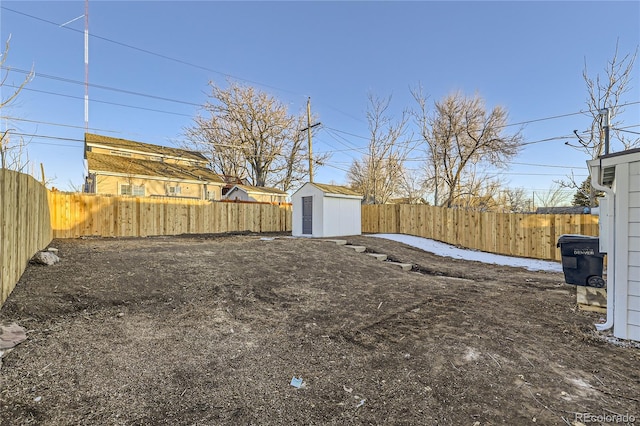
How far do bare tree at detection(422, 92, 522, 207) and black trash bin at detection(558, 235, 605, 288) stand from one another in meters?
13.3

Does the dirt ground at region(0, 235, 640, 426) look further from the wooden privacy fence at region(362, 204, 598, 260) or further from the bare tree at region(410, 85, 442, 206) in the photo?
the bare tree at region(410, 85, 442, 206)

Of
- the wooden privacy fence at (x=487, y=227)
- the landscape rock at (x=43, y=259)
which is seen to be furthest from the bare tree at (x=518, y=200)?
the landscape rock at (x=43, y=259)

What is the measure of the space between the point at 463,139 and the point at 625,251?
54.3 feet

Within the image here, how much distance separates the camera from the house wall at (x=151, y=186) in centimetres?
1741

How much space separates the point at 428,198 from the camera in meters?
25.4

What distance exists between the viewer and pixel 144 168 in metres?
19.7

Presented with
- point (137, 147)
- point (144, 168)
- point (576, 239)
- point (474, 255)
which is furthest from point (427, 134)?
point (137, 147)

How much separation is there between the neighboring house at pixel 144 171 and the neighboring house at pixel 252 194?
45.1 inches

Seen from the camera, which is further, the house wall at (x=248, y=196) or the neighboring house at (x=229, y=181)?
the neighboring house at (x=229, y=181)

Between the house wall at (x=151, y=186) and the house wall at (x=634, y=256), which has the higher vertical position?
the house wall at (x=151, y=186)

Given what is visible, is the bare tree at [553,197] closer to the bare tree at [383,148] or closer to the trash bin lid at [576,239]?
the bare tree at [383,148]

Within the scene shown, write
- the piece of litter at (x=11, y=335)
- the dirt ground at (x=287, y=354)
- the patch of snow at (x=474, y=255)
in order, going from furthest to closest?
the patch of snow at (x=474, y=255)
the piece of litter at (x=11, y=335)
the dirt ground at (x=287, y=354)

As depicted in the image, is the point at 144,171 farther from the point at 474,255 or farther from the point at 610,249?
the point at 610,249

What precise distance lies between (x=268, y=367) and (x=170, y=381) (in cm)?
80
